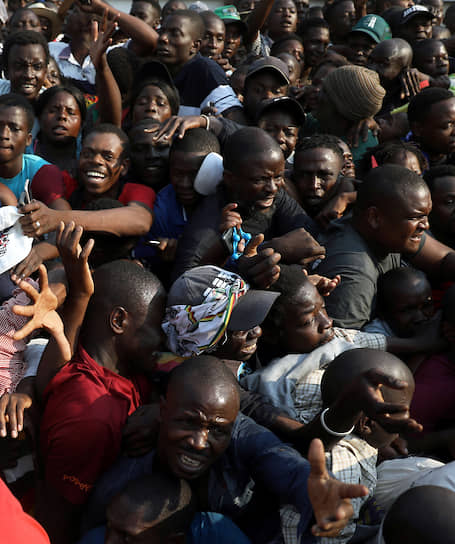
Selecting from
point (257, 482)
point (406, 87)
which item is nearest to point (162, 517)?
point (257, 482)

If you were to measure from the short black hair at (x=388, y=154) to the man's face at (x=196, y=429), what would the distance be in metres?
2.80

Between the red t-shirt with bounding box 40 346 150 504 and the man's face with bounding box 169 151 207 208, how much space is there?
152 centimetres

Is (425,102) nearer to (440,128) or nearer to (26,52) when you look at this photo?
(440,128)

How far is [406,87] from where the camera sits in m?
6.19

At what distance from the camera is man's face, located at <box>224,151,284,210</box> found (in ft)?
11.9

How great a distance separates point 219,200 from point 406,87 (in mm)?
3425

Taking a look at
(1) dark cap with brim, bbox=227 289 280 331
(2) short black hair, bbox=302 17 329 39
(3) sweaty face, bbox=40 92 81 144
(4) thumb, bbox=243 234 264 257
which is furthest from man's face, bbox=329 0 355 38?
(1) dark cap with brim, bbox=227 289 280 331

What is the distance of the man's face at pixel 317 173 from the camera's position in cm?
412

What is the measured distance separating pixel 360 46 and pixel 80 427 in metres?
6.28

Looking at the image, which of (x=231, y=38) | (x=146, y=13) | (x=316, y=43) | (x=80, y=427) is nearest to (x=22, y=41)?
(x=146, y=13)

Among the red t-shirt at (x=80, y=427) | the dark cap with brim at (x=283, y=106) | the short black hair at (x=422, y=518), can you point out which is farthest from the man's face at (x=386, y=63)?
the short black hair at (x=422, y=518)

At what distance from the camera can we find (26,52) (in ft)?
17.1

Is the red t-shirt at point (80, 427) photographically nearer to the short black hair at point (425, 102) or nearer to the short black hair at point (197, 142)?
the short black hair at point (197, 142)

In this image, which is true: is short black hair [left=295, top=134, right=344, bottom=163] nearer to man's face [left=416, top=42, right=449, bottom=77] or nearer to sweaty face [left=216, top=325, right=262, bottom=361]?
sweaty face [left=216, top=325, right=262, bottom=361]
